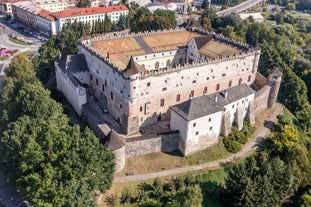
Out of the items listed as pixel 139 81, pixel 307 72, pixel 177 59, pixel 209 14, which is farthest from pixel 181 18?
pixel 139 81

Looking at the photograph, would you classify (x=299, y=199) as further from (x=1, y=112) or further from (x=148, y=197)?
(x=1, y=112)

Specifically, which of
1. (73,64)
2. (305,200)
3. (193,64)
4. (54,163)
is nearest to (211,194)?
(305,200)

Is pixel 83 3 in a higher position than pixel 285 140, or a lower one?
higher

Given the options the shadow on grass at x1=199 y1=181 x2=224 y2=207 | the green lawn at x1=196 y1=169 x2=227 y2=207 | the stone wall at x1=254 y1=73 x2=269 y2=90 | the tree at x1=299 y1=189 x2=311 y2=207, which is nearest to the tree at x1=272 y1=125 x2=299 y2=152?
the tree at x1=299 y1=189 x2=311 y2=207

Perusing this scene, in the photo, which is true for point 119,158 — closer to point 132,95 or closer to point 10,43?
point 132,95

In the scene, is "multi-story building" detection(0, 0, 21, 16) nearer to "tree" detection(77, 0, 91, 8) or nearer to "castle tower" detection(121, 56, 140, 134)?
"tree" detection(77, 0, 91, 8)

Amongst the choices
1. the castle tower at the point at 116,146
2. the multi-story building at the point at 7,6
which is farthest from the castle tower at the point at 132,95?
the multi-story building at the point at 7,6
